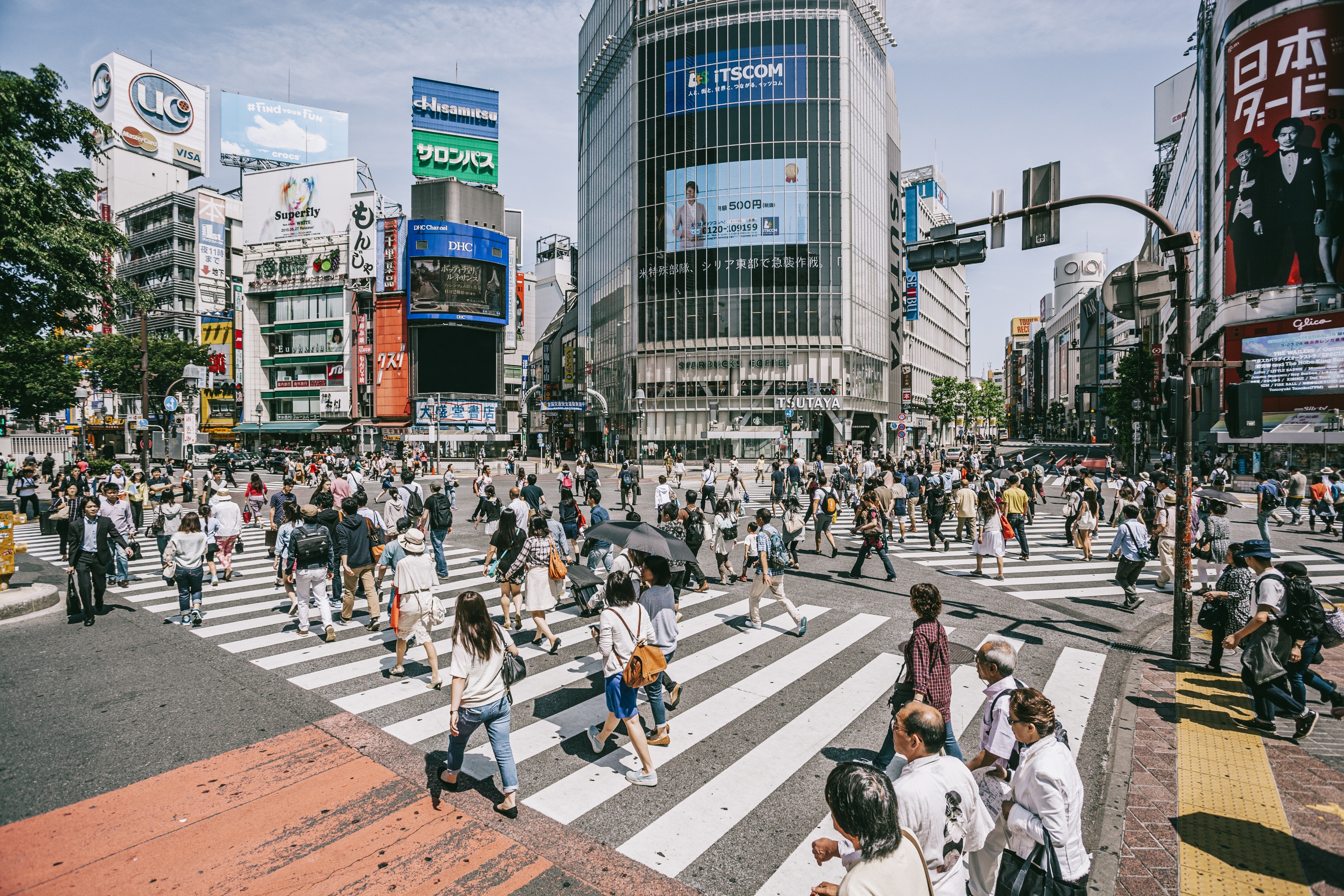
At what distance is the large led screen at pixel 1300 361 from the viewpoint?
34.2 meters

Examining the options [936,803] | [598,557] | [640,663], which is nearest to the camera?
[936,803]

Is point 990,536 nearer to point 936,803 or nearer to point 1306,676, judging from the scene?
point 1306,676

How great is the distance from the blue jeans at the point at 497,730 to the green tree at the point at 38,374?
883 inches

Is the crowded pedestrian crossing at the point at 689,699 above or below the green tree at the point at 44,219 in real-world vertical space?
below

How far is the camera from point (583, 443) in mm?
81875

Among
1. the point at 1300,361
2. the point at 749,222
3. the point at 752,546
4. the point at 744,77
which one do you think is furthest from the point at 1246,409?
the point at 744,77

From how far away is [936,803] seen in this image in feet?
10.6

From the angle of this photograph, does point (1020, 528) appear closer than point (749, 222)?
Yes

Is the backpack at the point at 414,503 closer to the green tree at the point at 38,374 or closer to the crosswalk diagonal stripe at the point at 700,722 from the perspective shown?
the crosswalk diagonal stripe at the point at 700,722

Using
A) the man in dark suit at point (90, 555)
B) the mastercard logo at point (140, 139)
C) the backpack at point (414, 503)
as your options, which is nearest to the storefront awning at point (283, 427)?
the mastercard logo at point (140, 139)

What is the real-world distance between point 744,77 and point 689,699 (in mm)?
62614

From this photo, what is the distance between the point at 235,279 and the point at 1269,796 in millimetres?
93741

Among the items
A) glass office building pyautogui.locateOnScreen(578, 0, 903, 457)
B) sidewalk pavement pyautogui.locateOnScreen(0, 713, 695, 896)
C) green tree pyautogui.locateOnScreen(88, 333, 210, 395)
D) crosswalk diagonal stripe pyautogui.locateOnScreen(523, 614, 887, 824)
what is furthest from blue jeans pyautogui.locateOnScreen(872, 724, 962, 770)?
green tree pyautogui.locateOnScreen(88, 333, 210, 395)

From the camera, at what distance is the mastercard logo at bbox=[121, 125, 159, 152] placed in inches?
3607
